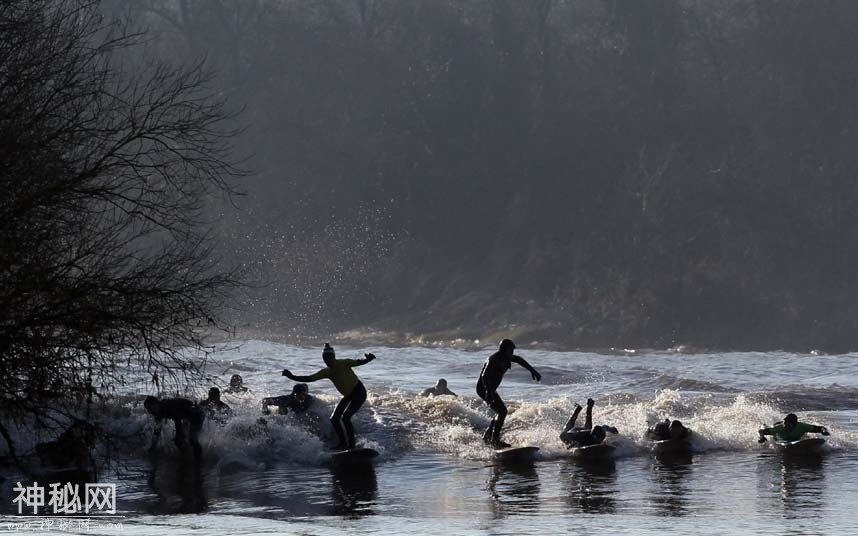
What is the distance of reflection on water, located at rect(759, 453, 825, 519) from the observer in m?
15.4

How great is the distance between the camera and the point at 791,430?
20859 millimetres

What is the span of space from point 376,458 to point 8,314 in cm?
929

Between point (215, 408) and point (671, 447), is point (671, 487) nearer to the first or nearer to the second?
point (671, 447)

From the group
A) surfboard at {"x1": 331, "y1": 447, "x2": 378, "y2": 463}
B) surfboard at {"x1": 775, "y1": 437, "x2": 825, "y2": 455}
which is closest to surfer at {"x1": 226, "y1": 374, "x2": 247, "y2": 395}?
surfboard at {"x1": 331, "y1": 447, "x2": 378, "y2": 463}

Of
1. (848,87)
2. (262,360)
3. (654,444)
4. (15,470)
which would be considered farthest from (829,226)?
(15,470)

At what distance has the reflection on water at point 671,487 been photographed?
15.5m

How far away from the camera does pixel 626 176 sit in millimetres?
65875

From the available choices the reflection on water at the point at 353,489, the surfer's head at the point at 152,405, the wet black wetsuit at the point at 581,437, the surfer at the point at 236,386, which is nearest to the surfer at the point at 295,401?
the surfer at the point at 236,386

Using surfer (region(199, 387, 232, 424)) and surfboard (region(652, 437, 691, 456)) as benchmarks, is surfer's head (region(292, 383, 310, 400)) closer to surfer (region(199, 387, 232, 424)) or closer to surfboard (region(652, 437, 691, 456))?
surfer (region(199, 387, 232, 424))

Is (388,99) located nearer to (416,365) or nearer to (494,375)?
(416,365)

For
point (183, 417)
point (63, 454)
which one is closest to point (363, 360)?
point (183, 417)

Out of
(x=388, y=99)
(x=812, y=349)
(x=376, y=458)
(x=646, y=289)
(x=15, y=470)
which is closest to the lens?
(x=15, y=470)

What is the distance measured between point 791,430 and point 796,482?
3.32 meters

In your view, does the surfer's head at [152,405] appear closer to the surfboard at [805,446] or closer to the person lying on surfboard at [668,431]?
the person lying on surfboard at [668,431]
